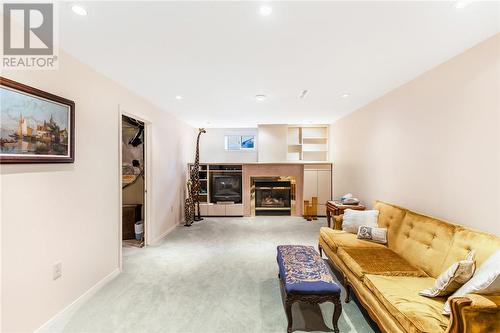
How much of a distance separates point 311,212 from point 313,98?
3279mm

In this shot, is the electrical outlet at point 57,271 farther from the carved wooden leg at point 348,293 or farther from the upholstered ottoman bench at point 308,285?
the carved wooden leg at point 348,293

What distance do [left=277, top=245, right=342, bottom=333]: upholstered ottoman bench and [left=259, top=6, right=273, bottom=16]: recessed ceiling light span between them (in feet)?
6.98

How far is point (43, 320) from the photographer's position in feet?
6.26

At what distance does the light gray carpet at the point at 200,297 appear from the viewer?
6.53 ft

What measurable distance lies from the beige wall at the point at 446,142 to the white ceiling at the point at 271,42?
8.5 inches

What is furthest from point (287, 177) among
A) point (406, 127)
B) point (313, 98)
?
point (406, 127)

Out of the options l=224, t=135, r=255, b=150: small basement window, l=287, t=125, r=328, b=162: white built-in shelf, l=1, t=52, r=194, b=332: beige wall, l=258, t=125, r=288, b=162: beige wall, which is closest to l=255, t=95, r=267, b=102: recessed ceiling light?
l=1, t=52, r=194, b=332: beige wall

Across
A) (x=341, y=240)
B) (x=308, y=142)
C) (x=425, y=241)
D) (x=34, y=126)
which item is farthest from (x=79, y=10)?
(x=308, y=142)

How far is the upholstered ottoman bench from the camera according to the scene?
6.01ft

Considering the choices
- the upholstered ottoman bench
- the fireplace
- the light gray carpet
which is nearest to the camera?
the upholstered ottoman bench

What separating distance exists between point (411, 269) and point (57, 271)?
3300 mm

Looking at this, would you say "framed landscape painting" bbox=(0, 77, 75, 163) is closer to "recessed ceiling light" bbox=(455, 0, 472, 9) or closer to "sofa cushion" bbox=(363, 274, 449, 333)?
"sofa cushion" bbox=(363, 274, 449, 333)

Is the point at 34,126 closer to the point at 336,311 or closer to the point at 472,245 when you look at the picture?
the point at 336,311

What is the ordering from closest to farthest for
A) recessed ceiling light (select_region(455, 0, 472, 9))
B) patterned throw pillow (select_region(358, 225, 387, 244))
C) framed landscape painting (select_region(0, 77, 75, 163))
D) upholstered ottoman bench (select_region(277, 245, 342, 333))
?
recessed ceiling light (select_region(455, 0, 472, 9)) → framed landscape painting (select_region(0, 77, 75, 163)) → upholstered ottoman bench (select_region(277, 245, 342, 333)) → patterned throw pillow (select_region(358, 225, 387, 244))
